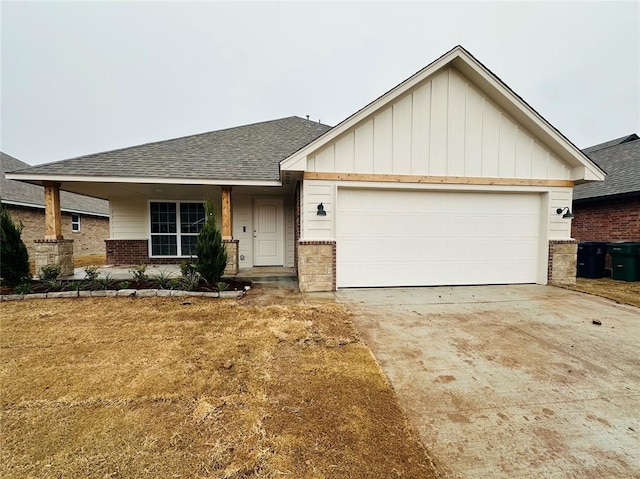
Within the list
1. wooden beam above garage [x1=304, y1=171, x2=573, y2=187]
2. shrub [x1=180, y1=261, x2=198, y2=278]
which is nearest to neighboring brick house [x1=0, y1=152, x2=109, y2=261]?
shrub [x1=180, y1=261, x2=198, y2=278]

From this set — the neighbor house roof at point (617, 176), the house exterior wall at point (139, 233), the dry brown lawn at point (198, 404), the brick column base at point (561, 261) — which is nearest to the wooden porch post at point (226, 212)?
the house exterior wall at point (139, 233)

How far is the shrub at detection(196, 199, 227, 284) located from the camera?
609cm

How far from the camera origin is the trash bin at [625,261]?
308 inches

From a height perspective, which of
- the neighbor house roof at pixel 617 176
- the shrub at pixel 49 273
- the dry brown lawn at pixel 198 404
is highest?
the neighbor house roof at pixel 617 176

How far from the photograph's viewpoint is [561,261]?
23.5ft

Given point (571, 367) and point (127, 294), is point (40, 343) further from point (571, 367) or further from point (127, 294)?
point (571, 367)

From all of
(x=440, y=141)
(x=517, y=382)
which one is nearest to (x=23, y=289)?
(x=517, y=382)

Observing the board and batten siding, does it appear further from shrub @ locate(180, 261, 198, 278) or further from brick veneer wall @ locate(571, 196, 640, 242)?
brick veneer wall @ locate(571, 196, 640, 242)

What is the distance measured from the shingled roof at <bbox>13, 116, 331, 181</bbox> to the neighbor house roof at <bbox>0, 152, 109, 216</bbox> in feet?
20.2

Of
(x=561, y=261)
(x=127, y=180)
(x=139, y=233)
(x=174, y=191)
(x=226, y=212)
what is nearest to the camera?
(x=127, y=180)

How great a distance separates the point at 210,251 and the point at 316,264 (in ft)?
7.75

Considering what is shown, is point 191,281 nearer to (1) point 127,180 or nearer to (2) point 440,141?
(1) point 127,180

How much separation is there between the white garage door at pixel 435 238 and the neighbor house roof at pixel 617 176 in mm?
4349

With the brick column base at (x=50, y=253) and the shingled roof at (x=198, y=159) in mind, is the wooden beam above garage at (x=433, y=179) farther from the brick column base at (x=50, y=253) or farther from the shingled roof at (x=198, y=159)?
the brick column base at (x=50, y=253)
